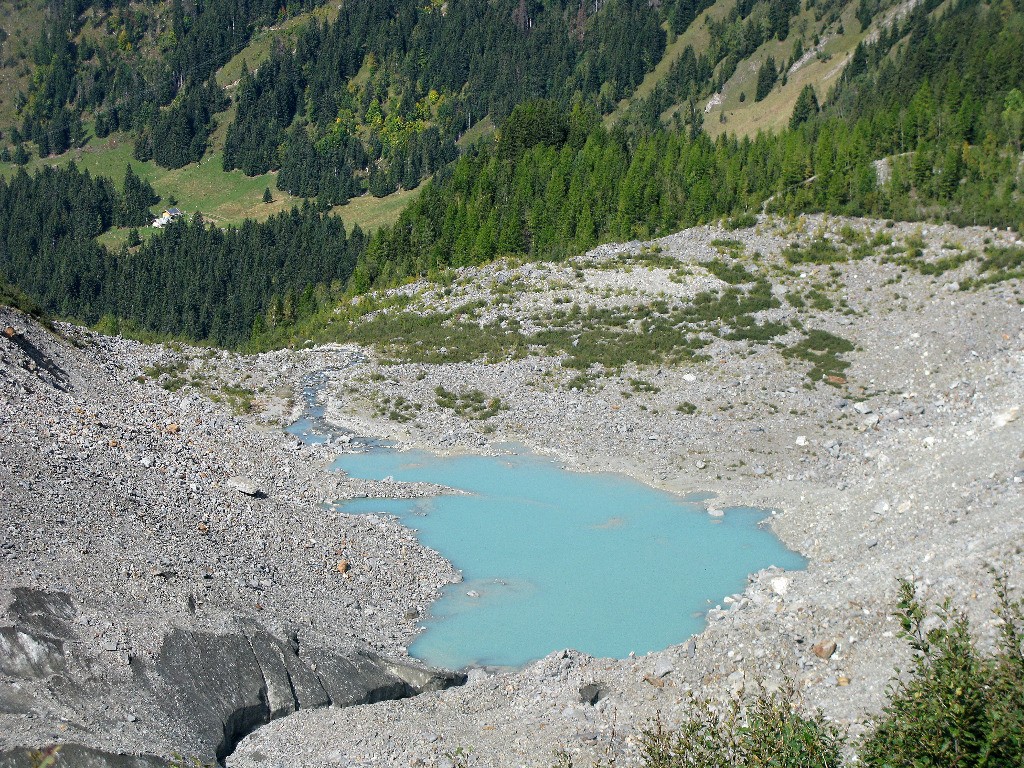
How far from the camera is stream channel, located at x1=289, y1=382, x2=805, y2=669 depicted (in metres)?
21.5

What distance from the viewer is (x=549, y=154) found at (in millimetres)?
76188

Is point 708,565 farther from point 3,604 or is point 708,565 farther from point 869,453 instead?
point 3,604

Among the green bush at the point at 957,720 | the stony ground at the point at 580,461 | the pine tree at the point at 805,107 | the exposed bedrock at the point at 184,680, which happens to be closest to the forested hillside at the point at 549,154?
the pine tree at the point at 805,107

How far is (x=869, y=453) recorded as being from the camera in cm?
3081

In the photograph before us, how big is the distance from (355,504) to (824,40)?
131320 millimetres

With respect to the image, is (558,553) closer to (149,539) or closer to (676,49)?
(149,539)

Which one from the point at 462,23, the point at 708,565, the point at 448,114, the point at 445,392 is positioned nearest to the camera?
the point at 708,565

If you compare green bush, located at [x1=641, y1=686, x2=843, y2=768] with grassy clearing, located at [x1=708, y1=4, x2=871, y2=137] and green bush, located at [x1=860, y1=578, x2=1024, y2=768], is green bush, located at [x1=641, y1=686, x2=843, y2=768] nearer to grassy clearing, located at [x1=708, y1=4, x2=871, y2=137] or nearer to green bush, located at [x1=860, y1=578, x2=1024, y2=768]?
green bush, located at [x1=860, y1=578, x2=1024, y2=768]

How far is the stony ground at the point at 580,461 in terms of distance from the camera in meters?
15.7

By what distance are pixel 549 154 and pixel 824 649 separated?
212 ft

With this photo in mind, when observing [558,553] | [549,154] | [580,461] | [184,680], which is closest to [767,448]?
[580,461]

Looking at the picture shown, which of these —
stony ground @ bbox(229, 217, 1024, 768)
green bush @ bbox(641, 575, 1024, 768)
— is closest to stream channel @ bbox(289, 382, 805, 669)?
stony ground @ bbox(229, 217, 1024, 768)

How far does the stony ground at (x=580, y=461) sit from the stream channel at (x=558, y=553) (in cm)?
100

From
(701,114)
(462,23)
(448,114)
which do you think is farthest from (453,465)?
(462,23)
